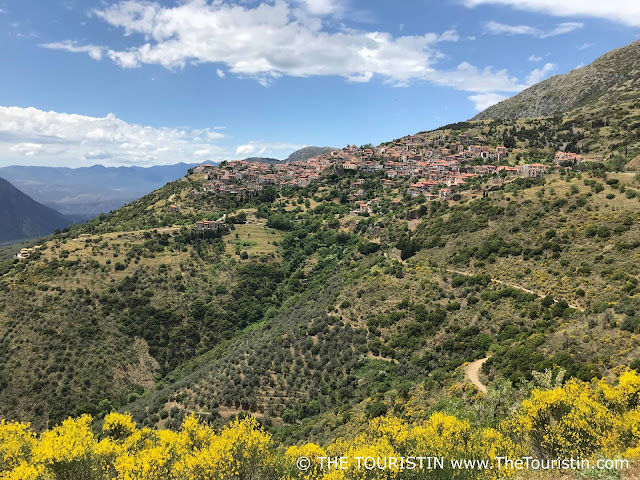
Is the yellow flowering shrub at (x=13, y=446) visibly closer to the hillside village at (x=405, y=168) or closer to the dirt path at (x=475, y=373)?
the dirt path at (x=475, y=373)

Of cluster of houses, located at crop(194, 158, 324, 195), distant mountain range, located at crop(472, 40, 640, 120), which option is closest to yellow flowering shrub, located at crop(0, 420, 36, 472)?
cluster of houses, located at crop(194, 158, 324, 195)

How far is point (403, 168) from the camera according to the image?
410 ft

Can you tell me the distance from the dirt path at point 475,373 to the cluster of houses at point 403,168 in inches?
2277

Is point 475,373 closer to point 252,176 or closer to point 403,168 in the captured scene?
point 403,168

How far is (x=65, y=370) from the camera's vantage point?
5022 cm

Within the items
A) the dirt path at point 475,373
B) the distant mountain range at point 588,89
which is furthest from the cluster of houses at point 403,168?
the dirt path at point 475,373

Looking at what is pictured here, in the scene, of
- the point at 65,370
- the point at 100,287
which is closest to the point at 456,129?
the point at 100,287

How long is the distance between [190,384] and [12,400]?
909 inches

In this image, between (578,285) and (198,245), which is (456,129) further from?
(578,285)

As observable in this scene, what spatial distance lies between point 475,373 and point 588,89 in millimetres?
171761

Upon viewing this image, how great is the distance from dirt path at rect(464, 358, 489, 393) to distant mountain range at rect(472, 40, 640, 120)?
406ft

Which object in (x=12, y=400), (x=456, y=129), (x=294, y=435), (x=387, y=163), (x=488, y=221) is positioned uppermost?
(x=456, y=129)

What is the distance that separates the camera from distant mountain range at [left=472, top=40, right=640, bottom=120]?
429 feet

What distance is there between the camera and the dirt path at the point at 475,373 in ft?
84.7
